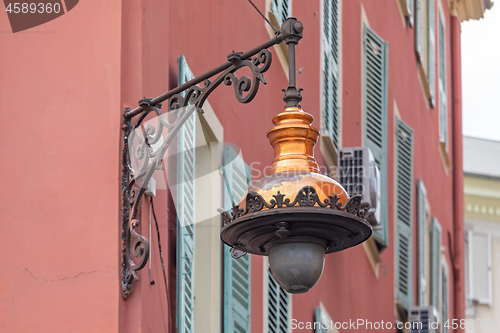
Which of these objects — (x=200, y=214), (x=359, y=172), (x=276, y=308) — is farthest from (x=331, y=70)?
(x=200, y=214)

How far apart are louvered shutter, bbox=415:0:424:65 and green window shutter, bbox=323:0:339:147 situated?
4.91 metres

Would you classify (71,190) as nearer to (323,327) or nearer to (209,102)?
(209,102)

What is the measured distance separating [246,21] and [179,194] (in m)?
1.98

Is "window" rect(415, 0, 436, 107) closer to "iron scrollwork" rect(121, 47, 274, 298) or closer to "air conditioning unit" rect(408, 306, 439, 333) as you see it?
"air conditioning unit" rect(408, 306, 439, 333)

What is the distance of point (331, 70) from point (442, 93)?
28.2 feet

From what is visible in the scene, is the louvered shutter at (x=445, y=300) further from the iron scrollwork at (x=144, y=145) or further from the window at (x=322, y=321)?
the iron scrollwork at (x=144, y=145)

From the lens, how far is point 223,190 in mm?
5656

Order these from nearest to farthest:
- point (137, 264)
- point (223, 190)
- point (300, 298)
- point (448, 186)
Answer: point (137, 264)
point (223, 190)
point (300, 298)
point (448, 186)

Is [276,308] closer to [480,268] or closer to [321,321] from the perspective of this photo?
[321,321]

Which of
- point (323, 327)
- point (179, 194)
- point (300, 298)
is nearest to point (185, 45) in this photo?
point (179, 194)

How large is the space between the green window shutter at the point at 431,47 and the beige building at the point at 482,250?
498 cm

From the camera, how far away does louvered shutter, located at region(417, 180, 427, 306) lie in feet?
42.9

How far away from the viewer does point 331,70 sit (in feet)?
30.3

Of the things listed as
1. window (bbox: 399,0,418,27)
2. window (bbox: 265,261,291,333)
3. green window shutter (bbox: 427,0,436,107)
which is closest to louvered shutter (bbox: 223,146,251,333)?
window (bbox: 265,261,291,333)
